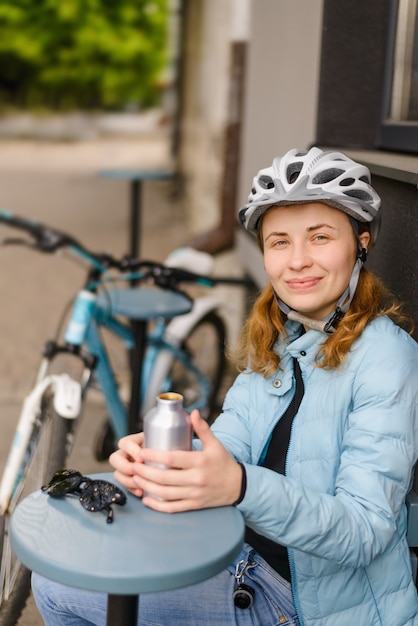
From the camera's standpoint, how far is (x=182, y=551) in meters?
1.75

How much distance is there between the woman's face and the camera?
2.28m

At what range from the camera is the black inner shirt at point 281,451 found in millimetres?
2311

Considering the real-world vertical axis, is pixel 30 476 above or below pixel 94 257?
below

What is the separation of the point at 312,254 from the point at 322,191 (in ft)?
0.49

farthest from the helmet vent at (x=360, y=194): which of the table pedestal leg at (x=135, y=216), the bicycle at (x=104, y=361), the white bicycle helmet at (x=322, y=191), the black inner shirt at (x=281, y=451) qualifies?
the table pedestal leg at (x=135, y=216)

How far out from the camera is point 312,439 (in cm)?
221

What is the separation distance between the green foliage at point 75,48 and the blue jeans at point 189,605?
1649 inches

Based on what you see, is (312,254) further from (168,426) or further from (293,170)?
(168,426)

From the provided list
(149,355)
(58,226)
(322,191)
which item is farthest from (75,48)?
(322,191)

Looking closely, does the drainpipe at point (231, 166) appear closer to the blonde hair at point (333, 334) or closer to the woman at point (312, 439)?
the blonde hair at point (333, 334)

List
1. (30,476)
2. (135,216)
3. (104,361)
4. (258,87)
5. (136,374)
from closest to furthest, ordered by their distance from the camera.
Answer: (30,476)
(104,361)
(136,374)
(258,87)
(135,216)

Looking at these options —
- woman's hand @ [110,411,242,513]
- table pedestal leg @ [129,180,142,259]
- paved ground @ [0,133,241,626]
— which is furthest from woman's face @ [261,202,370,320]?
table pedestal leg @ [129,180,142,259]

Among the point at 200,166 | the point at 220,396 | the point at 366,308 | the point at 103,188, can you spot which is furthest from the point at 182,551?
the point at 103,188

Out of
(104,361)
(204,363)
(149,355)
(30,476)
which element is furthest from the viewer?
(204,363)
